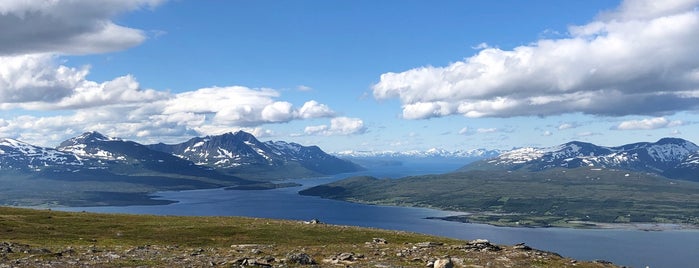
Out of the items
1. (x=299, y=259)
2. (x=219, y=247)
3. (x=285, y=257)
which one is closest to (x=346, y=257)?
(x=299, y=259)

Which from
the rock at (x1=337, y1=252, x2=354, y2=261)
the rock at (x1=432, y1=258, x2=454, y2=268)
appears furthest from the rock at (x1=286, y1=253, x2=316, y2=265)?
the rock at (x1=432, y1=258, x2=454, y2=268)

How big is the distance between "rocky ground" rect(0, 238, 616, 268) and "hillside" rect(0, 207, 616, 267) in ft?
0.22

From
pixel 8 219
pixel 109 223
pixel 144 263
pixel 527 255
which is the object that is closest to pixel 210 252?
pixel 144 263

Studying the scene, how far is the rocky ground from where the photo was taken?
38.2 meters

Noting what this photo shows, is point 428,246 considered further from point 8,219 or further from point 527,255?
point 8,219

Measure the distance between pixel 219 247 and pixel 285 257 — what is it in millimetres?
15598

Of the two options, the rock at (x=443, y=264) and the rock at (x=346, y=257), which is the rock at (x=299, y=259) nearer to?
the rock at (x=346, y=257)

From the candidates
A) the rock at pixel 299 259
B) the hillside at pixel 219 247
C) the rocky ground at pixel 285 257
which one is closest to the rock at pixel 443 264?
the rocky ground at pixel 285 257

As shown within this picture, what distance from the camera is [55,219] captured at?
79.3 metres

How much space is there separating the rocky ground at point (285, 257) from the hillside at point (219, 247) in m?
0.07

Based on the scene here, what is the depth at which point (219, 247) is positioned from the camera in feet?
183

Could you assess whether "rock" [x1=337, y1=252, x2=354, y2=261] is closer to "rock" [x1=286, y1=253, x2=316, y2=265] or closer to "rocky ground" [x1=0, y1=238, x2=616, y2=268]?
"rocky ground" [x1=0, y1=238, x2=616, y2=268]

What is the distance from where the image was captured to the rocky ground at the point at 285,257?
3816 centimetres

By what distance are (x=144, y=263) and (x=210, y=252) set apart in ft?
32.9
